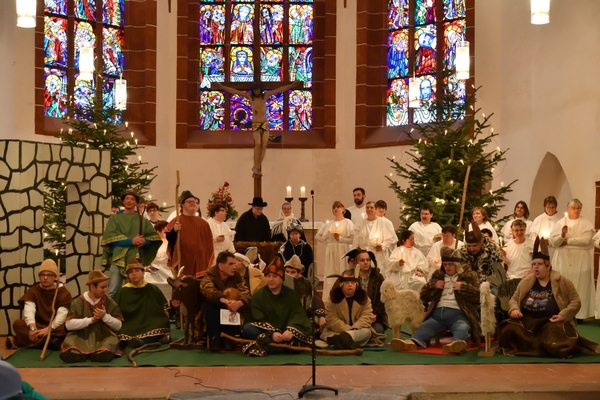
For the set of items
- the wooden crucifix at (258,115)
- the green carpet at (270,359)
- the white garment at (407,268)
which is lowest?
the green carpet at (270,359)

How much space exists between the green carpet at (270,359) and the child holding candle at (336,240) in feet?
14.8

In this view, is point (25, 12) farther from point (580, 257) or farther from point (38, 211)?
point (580, 257)

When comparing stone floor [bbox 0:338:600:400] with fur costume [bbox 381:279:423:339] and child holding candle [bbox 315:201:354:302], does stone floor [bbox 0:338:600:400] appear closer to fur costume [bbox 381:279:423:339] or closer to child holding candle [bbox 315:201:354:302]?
fur costume [bbox 381:279:423:339]

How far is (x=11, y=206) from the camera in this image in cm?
1018

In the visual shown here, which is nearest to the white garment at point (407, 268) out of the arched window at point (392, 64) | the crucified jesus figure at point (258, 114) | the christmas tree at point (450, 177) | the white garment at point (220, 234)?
the christmas tree at point (450, 177)

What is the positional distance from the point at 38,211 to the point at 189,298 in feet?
7.91

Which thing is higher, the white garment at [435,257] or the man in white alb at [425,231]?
the man in white alb at [425,231]

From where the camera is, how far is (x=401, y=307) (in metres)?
9.48

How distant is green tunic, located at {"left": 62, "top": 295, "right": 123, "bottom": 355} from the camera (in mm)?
8727

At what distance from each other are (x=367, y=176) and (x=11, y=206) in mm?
9724

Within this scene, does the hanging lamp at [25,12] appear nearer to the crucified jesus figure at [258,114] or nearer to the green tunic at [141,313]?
the green tunic at [141,313]

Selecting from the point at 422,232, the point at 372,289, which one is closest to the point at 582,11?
the point at 422,232

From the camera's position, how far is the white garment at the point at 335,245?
13586 mm

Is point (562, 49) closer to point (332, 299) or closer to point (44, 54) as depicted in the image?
point (332, 299)
